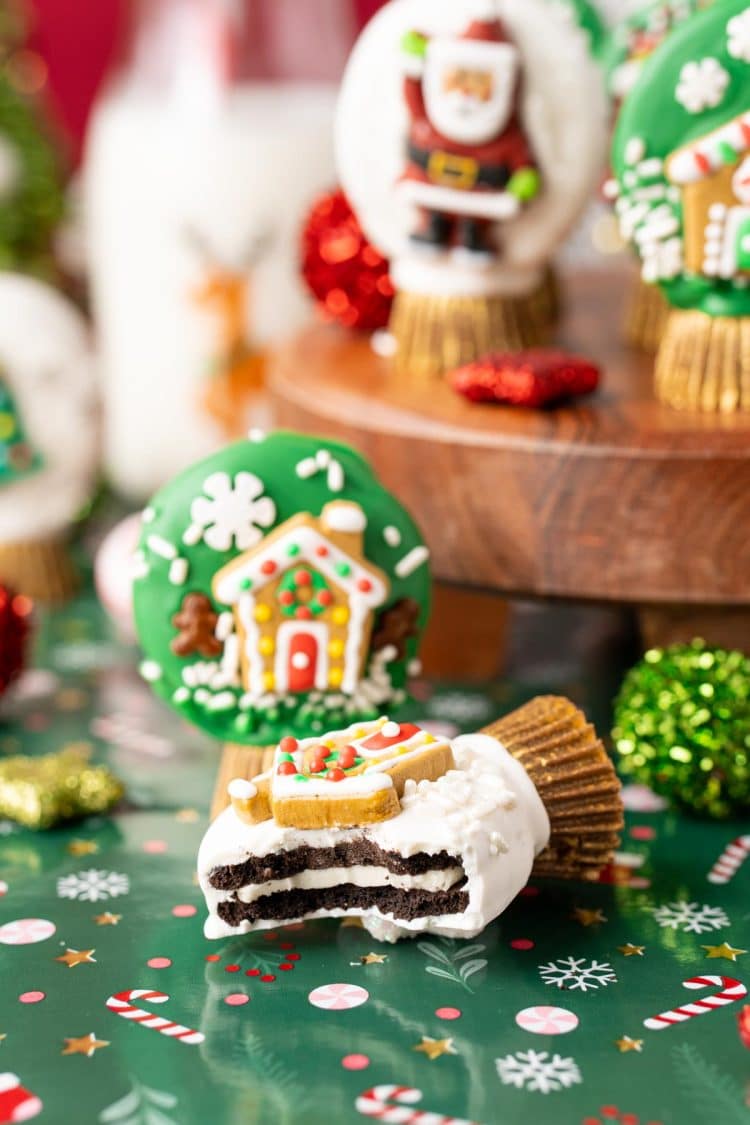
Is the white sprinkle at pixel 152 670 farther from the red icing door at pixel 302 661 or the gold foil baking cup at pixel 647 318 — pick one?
the gold foil baking cup at pixel 647 318

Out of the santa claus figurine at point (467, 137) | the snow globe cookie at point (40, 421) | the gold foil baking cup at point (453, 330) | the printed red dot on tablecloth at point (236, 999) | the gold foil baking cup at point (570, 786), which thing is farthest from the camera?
the snow globe cookie at point (40, 421)

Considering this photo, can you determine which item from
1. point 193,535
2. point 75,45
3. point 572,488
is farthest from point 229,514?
point 75,45

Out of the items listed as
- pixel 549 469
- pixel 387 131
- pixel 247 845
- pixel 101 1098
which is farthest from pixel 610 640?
pixel 101 1098

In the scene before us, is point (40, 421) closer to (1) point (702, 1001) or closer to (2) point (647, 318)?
(2) point (647, 318)

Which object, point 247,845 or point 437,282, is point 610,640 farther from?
point 247,845

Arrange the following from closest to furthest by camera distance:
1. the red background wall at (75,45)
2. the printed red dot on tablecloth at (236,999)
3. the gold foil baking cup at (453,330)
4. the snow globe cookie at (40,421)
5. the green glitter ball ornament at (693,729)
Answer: the printed red dot on tablecloth at (236,999) < the green glitter ball ornament at (693,729) < the gold foil baking cup at (453,330) < the snow globe cookie at (40,421) < the red background wall at (75,45)

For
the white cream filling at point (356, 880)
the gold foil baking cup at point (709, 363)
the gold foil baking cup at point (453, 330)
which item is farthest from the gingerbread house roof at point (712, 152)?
the white cream filling at point (356, 880)
